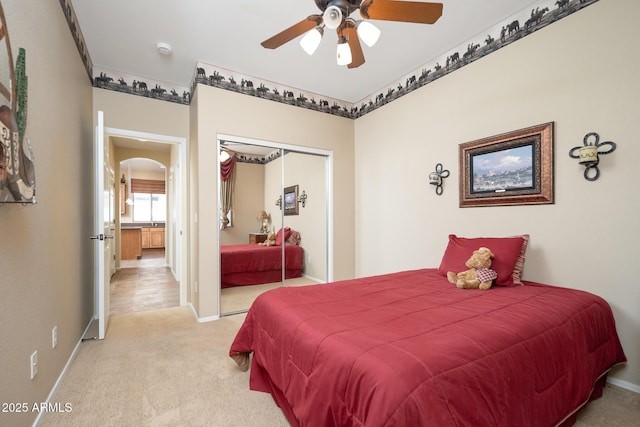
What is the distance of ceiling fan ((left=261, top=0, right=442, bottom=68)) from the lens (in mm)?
1546

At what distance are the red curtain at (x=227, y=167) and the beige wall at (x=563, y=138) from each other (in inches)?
85.9

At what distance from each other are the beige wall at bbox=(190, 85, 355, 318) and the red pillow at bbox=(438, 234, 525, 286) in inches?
73.7

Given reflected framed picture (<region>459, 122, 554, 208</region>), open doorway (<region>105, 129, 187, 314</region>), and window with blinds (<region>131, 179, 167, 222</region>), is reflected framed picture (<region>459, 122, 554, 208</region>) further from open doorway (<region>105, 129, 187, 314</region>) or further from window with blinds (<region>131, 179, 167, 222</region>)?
window with blinds (<region>131, 179, 167, 222</region>)

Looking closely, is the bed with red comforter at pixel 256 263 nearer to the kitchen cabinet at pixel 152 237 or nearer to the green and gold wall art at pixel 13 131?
the green and gold wall art at pixel 13 131

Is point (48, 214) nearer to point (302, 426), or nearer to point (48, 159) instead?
point (48, 159)

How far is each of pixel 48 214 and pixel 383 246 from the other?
3269 millimetres

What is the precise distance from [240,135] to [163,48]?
1103mm

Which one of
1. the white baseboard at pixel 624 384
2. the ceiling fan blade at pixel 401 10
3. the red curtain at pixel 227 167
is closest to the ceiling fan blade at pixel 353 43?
the ceiling fan blade at pixel 401 10

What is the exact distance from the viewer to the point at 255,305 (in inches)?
76.9

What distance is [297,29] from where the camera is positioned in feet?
5.78

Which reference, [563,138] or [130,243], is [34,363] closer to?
[563,138]

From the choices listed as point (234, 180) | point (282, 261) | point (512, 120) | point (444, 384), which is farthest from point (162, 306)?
point (512, 120)

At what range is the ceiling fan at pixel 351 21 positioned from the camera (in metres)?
1.55

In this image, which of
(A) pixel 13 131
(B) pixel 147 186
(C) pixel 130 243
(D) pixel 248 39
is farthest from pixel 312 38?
(B) pixel 147 186
